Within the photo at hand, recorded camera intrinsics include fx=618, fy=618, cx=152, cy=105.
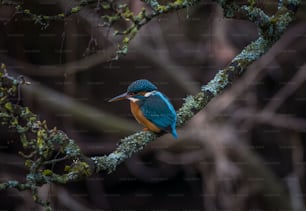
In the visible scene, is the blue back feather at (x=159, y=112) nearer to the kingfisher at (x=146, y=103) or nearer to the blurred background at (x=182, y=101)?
the kingfisher at (x=146, y=103)

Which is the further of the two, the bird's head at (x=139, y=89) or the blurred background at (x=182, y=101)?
the blurred background at (x=182, y=101)

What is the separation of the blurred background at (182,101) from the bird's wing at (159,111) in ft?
4.34

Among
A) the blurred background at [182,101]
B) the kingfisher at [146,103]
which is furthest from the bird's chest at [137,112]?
the blurred background at [182,101]

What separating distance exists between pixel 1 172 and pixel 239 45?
6.25 ft

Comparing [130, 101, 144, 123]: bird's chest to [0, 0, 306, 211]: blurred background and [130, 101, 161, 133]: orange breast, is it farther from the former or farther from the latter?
[0, 0, 306, 211]: blurred background

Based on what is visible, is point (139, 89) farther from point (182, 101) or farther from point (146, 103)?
point (182, 101)

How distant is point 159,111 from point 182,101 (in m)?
2.15

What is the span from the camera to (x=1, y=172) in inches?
173

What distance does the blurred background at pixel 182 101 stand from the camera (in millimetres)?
3957

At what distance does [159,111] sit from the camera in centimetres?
226

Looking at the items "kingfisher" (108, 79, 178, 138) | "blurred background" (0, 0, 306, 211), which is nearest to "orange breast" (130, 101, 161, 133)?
"kingfisher" (108, 79, 178, 138)

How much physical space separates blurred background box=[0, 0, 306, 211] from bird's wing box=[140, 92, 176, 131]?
1323 mm

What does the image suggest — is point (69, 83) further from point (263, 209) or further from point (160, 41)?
point (263, 209)

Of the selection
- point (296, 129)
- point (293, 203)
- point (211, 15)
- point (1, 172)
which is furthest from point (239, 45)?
point (1, 172)
